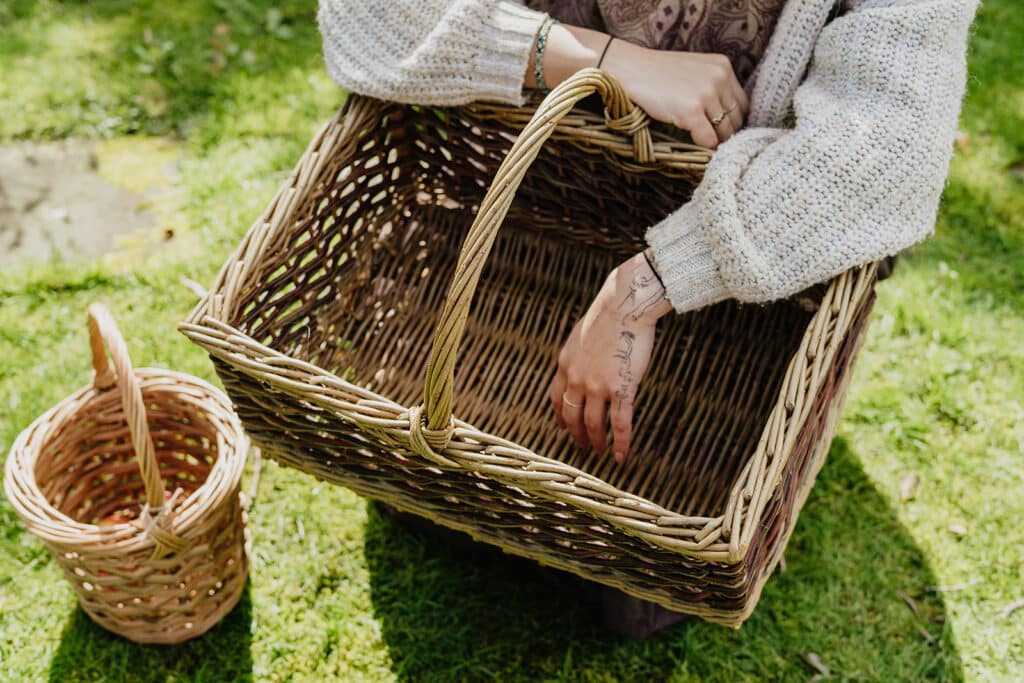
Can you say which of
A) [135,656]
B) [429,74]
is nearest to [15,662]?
[135,656]

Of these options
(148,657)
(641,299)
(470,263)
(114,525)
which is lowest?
(148,657)

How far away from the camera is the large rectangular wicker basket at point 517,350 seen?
3.83 ft

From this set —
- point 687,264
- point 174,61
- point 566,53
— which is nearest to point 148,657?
point 687,264

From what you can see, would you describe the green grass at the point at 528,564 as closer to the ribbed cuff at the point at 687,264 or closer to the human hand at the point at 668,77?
the ribbed cuff at the point at 687,264

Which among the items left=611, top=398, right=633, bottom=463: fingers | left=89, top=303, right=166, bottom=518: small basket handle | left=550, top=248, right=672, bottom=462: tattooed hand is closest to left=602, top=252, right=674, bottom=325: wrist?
left=550, top=248, right=672, bottom=462: tattooed hand

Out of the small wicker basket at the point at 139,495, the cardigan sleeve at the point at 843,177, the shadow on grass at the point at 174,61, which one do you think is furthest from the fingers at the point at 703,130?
the shadow on grass at the point at 174,61

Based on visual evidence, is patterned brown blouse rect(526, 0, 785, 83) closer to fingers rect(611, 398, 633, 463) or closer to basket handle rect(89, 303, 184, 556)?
fingers rect(611, 398, 633, 463)

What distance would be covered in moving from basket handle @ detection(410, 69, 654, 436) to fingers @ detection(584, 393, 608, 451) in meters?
0.28

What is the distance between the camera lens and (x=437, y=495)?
1.33 m

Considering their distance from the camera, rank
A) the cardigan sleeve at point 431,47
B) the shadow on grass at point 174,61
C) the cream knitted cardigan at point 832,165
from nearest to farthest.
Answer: the cream knitted cardigan at point 832,165 < the cardigan sleeve at point 431,47 < the shadow on grass at point 174,61

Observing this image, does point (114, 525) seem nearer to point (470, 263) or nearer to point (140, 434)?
point (140, 434)

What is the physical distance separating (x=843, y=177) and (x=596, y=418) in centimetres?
49

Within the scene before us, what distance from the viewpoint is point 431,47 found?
1478mm

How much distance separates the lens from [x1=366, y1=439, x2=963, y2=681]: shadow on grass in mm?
1618
